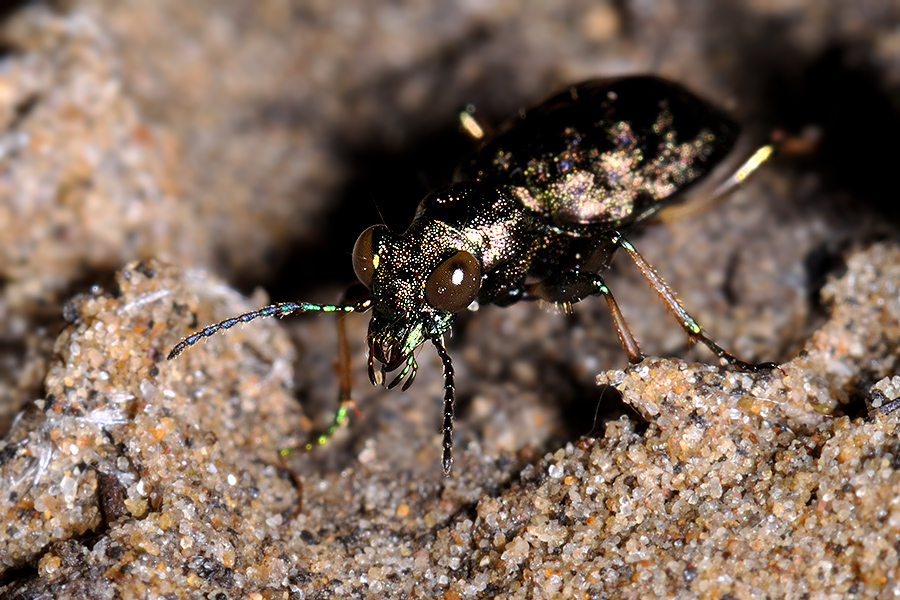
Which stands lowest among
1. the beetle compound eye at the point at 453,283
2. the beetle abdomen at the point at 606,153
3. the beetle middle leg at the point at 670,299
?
the beetle middle leg at the point at 670,299

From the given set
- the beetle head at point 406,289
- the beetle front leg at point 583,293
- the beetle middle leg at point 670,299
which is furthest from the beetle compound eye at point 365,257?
the beetle middle leg at point 670,299

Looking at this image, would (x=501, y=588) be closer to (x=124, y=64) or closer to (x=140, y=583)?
(x=140, y=583)

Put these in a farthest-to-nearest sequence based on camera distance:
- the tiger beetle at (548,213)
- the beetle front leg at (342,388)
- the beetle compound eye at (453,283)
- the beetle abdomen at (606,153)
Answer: the beetle abdomen at (606,153)
the beetle front leg at (342,388)
the tiger beetle at (548,213)
the beetle compound eye at (453,283)

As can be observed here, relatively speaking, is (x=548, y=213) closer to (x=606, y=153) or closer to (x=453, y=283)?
(x=606, y=153)

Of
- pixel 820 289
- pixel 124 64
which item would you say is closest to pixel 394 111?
pixel 124 64

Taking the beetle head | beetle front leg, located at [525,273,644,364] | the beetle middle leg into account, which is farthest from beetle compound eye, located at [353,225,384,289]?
the beetle middle leg

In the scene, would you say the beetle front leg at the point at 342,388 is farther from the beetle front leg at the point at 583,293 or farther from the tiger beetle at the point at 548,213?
the beetle front leg at the point at 583,293

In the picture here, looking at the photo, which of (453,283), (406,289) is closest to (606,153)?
(453,283)
